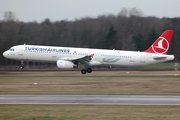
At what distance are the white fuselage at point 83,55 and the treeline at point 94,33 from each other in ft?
68.2

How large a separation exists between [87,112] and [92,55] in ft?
96.6

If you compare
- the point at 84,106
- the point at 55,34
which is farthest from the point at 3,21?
the point at 84,106

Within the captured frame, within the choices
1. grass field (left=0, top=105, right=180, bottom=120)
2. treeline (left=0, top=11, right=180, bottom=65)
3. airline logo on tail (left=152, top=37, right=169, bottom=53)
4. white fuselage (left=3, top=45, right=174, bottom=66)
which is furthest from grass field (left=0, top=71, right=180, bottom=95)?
treeline (left=0, top=11, right=180, bottom=65)

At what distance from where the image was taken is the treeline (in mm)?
76000

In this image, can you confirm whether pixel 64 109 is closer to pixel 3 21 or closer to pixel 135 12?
pixel 3 21

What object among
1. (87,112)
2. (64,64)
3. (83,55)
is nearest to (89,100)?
(87,112)

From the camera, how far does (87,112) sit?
16.3 metres

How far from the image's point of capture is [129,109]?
17.1 metres

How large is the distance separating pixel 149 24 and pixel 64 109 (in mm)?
90604

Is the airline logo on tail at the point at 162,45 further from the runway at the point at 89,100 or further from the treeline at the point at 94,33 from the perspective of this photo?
the treeline at the point at 94,33

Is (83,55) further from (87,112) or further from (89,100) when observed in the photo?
(87,112)

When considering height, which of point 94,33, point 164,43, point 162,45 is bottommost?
point 162,45

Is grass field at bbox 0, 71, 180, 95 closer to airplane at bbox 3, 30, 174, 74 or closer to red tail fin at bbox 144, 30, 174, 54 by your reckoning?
airplane at bbox 3, 30, 174, 74

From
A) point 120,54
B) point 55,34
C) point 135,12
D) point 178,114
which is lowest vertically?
point 178,114
